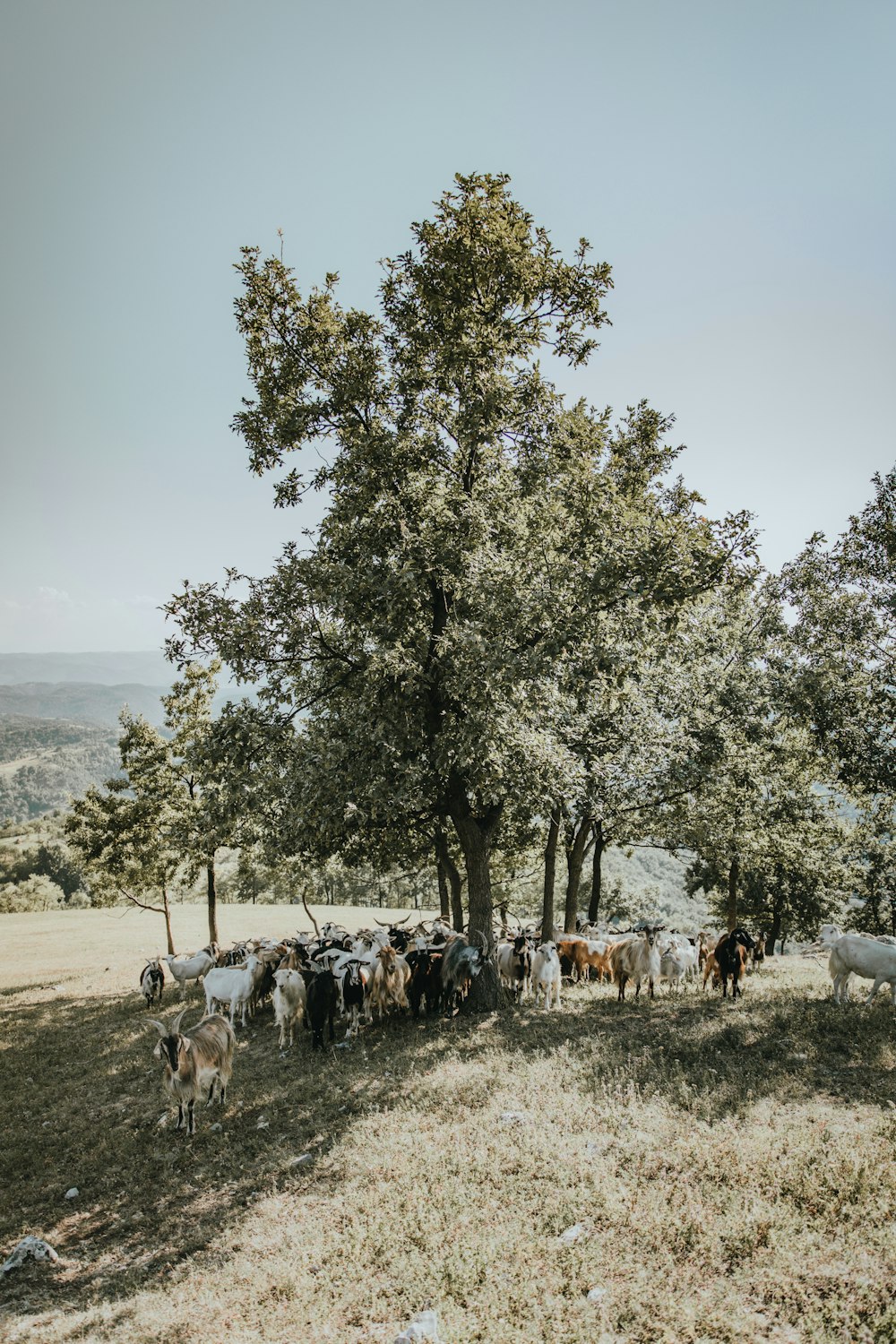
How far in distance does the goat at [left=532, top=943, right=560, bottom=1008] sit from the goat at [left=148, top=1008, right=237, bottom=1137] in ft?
21.7

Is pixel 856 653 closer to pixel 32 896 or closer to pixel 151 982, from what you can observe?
pixel 151 982

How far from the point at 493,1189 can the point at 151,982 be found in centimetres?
1560

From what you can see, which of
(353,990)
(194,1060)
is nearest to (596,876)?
(353,990)

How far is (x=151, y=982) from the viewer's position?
1967 centimetres

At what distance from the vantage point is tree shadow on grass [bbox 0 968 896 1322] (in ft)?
25.7

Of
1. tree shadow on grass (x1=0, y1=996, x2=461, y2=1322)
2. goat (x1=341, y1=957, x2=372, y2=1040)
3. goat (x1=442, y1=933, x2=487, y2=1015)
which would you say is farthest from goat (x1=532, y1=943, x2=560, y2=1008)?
goat (x1=341, y1=957, x2=372, y2=1040)

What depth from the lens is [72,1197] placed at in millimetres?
9039

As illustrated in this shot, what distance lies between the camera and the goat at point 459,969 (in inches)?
597

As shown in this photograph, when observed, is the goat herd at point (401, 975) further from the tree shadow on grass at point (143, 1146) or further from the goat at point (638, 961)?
the tree shadow on grass at point (143, 1146)

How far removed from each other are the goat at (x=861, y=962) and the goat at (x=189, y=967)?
17.0m

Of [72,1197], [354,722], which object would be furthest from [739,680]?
[72,1197]

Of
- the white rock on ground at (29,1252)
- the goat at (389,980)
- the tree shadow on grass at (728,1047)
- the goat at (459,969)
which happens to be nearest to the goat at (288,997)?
the goat at (389,980)

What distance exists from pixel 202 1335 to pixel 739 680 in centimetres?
2014

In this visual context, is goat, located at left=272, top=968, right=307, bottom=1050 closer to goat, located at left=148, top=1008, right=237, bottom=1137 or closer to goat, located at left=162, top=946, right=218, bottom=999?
goat, located at left=148, top=1008, right=237, bottom=1137
